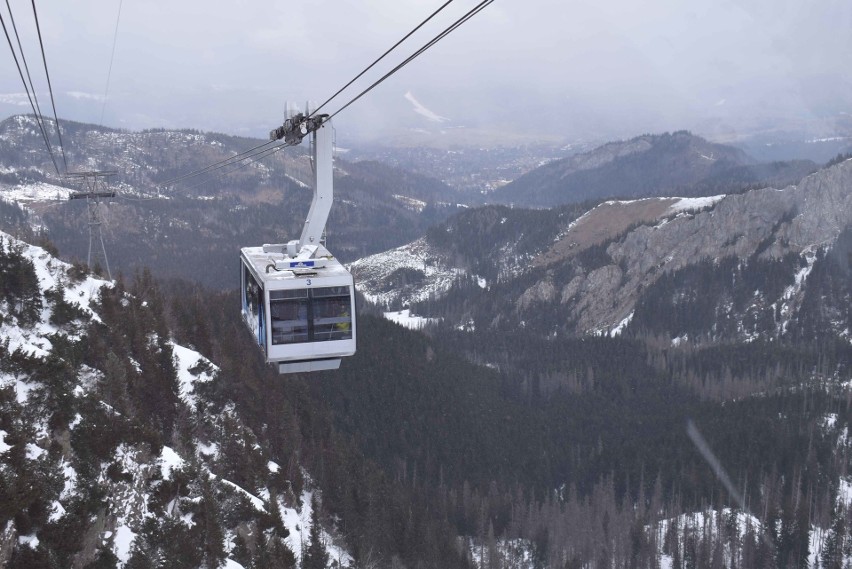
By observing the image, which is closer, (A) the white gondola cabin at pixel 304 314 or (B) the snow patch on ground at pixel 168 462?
(A) the white gondola cabin at pixel 304 314

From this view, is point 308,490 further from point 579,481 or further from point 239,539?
point 579,481

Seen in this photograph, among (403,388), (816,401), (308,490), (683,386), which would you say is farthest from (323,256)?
(683,386)

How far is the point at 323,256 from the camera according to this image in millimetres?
26234

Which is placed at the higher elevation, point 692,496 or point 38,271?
point 38,271

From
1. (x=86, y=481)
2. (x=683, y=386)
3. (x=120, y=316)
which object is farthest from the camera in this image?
(x=683, y=386)

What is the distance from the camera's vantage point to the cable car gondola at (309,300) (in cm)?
2352

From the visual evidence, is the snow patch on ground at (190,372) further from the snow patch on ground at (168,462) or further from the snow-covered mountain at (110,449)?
the snow patch on ground at (168,462)

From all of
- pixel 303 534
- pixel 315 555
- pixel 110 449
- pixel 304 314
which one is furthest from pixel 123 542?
pixel 303 534

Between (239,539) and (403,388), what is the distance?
93.9 meters

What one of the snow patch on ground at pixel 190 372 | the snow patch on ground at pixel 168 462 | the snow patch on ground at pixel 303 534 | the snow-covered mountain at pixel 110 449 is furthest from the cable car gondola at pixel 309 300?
the snow patch on ground at pixel 190 372

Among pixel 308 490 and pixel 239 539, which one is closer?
pixel 239 539

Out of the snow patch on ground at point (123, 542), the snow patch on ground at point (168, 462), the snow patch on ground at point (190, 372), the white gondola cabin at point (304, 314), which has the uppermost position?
the white gondola cabin at point (304, 314)

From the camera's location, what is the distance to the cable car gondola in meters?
23.5

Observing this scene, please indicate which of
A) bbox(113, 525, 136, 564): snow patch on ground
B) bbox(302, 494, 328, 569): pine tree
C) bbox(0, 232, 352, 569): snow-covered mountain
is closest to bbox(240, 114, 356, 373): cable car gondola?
bbox(0, 232, 352, 569): snow-covered mountain
